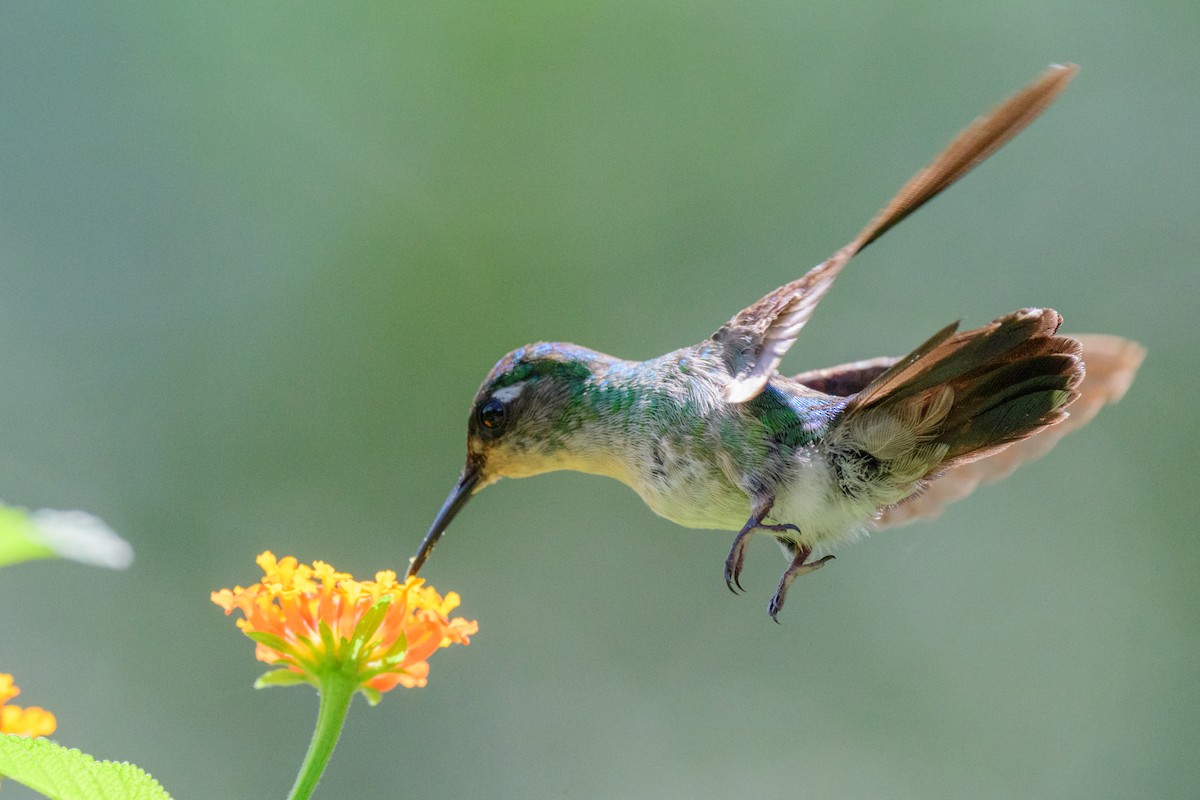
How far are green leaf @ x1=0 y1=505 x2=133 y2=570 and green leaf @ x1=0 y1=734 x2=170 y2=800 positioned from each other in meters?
0.25

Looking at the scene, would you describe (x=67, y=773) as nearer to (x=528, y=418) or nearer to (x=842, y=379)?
(x=528, y=418)

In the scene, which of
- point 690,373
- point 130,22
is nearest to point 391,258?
point 130,22

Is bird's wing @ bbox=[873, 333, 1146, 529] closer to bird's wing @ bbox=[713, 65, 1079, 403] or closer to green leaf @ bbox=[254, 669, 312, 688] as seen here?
bird's wing @ bbox=[713, 65, 1079, 403]

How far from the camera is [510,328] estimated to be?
687 cm

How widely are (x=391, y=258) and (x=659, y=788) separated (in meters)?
3.50

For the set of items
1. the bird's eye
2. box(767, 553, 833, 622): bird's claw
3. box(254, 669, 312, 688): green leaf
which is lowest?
box(254, 669, 312, 688): green leaf

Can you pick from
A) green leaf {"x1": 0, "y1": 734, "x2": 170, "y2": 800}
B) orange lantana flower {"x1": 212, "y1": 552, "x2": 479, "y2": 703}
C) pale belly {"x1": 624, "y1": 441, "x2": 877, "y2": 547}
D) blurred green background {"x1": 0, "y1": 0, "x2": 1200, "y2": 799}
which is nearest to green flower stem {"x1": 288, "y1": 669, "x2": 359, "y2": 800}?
orange lantana flower {"x1": 212, "y1": 552, "x2": 479, "y2": 703}

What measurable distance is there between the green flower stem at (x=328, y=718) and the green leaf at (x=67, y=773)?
267 millimetres

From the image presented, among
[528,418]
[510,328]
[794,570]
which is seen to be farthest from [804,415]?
[510,328]

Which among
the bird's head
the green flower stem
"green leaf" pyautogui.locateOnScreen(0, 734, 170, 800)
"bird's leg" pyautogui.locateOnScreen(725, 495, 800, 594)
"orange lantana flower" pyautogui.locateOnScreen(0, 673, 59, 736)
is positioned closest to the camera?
"green leaf" pyautogui.locateOnScreen(0, 734, 170, 800)

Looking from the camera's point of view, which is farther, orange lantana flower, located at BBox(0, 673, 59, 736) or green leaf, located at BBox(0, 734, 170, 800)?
orange lantana flower, located at BBox(0, 673, 59, 736)

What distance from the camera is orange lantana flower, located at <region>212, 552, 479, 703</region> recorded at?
1791 millimetres

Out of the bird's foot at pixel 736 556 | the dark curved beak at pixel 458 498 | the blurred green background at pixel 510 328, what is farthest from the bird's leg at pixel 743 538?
the blurred green background at pixel 510 328

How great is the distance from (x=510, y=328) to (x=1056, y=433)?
4400mm
